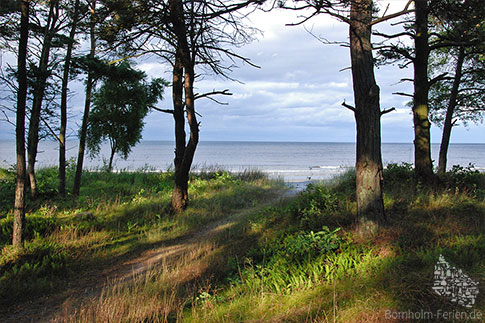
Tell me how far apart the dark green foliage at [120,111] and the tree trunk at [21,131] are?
1363 centimetres

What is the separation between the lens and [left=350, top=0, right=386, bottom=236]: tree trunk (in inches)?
205

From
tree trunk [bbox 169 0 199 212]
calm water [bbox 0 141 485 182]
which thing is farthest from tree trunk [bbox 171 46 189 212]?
calm water [bbox 0 141 485 182]

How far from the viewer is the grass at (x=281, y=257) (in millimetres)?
3328

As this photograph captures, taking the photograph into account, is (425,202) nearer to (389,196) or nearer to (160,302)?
(389,196)

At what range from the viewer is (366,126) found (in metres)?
5.40

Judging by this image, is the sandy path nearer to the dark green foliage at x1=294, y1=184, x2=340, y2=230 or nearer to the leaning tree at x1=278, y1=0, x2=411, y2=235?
the dark green foliage at x1=294, y1=184, x2=340, y2=230

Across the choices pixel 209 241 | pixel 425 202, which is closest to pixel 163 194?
pixel 209 241

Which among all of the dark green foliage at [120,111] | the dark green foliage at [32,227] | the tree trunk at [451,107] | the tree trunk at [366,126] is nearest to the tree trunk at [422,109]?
the tree trunk at [451,107]

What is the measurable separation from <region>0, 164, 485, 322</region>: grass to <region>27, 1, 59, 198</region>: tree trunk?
1.67 m

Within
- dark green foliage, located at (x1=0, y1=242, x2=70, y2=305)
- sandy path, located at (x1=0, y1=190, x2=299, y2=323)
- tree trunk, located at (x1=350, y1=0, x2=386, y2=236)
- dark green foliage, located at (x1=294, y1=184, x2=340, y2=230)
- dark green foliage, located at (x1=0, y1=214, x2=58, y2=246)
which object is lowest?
sandy path, located at (x1=0, y1=190, x2=299, y2=323)

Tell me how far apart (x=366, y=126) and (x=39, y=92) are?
31.4 ft

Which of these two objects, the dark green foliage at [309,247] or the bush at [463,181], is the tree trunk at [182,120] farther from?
the bush at [463,181]

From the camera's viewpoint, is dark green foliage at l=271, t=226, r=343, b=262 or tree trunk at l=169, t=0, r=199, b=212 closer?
dark green foliage at l=271, t=226, r=343, b=262

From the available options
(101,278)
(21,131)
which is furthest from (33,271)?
(21,131)
